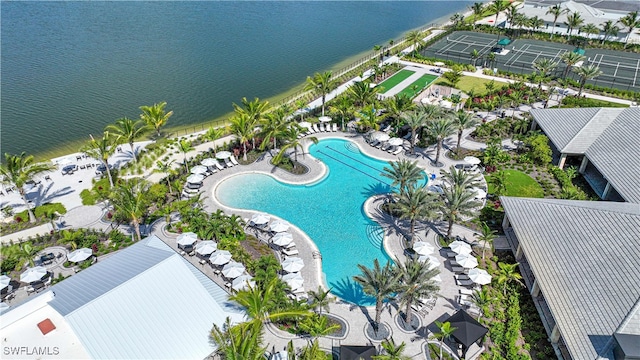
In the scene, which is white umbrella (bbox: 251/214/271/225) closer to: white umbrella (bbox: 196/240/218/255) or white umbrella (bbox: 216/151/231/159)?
white umbrella (bbox: 196/240/218/255)

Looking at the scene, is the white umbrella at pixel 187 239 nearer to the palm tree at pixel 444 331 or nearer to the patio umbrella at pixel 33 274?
the patio umbrella at pixel 33 274

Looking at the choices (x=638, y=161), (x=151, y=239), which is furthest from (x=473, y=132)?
(x=151, y=239)

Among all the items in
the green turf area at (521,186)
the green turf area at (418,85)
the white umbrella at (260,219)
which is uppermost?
the green turf area at (418,85)

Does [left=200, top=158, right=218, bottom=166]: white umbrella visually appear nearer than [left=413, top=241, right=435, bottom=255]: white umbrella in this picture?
No

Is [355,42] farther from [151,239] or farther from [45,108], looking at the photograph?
[151,239]

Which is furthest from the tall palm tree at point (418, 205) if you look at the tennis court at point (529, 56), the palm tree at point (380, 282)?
the tennis court at point (529, 56)

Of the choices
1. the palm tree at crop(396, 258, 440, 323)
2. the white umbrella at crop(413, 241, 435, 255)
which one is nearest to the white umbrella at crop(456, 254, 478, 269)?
the white umbrella at crop(413, 241, 435, 255)
